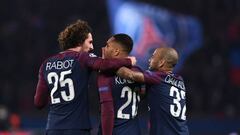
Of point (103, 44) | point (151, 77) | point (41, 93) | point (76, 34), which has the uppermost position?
point (76, 34)

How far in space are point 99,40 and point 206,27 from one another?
2.16m

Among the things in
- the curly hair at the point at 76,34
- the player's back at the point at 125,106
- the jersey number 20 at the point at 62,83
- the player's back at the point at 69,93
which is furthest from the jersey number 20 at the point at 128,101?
the curly hair at the point at 76,34

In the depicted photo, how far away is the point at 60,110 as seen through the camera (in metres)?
5.51

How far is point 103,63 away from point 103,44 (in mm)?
8207

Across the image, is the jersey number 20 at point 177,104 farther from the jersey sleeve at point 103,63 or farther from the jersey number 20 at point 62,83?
the jersey number 20 at point 62,83

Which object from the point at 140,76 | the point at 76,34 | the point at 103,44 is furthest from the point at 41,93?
the point at 103,44

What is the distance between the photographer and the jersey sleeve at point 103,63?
5.39 meters

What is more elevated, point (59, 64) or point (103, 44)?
point (59, 64)

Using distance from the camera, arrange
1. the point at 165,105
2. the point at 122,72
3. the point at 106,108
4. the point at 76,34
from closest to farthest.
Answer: the point at 106,108 → the point at 122,72 → the point at 76,34 → the point at 165,105

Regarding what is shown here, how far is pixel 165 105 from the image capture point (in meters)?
5.65

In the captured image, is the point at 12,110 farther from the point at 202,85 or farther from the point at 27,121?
the point at 202,85

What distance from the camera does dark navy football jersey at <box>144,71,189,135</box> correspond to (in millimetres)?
5613

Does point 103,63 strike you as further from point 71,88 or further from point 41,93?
point 41,93

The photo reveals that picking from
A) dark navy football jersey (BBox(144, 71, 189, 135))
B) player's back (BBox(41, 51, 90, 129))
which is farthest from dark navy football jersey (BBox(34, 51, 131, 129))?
dark navy football jersey (BBox(144, 71, 189, 135))
